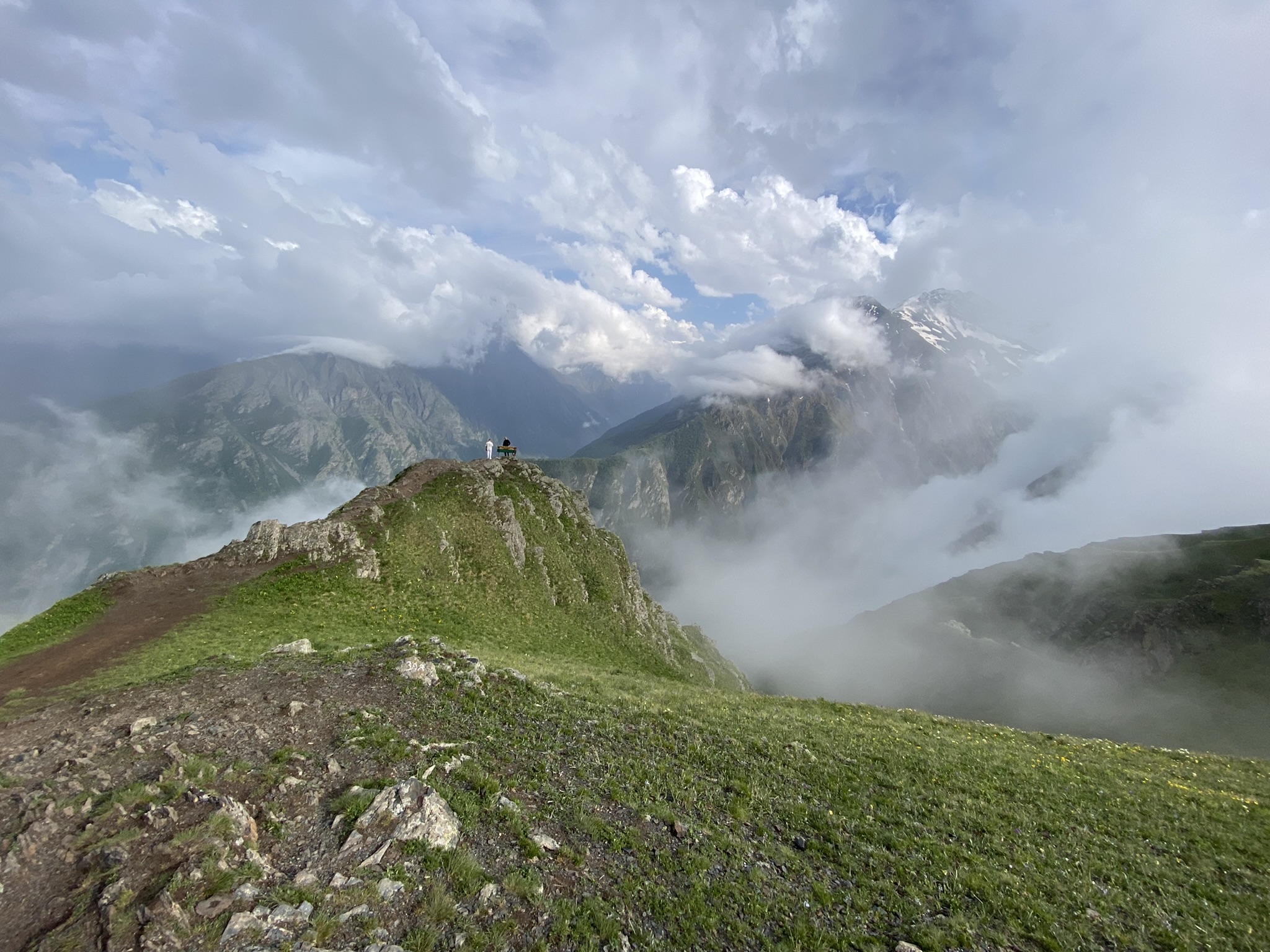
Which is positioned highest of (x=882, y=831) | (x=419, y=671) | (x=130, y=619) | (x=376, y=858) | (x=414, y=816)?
(x=130, y=619)

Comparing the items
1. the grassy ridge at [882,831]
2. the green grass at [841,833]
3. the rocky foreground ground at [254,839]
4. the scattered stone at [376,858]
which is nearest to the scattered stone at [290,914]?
the rocky foreground ground at [254,839]

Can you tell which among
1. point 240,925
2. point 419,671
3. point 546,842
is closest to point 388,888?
point 240,925

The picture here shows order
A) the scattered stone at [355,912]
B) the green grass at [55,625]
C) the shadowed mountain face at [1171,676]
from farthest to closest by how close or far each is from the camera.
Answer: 1. the shadowed mountain face at [1171,676]
2. the green grass at [55,625]
3. the scattered stone at [355,912]

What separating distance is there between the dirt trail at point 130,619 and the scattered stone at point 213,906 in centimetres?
2925

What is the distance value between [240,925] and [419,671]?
1499 cm

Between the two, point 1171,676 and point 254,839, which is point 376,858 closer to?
point 254,839

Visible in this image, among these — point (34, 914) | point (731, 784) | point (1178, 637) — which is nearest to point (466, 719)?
point (731, 784)

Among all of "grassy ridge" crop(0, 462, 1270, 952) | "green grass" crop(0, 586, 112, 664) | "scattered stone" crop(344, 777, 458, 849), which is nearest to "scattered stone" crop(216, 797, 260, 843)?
"scattered stone" crop(344, 777, 458, 849)

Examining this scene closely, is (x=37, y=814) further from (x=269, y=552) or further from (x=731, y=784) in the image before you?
(x=269, y=552)

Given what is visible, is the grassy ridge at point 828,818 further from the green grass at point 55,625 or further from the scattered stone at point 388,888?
the green grass at point 55,625

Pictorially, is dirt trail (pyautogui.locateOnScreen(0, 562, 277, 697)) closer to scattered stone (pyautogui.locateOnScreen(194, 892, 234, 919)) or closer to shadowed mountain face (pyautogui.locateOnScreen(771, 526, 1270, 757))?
scattered stone (pyautogui.locateOnScreen(194, 892, 234, 919))

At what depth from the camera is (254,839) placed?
11.9m

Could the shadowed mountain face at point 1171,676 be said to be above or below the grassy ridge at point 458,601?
below

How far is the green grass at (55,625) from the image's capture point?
34.6 metres
